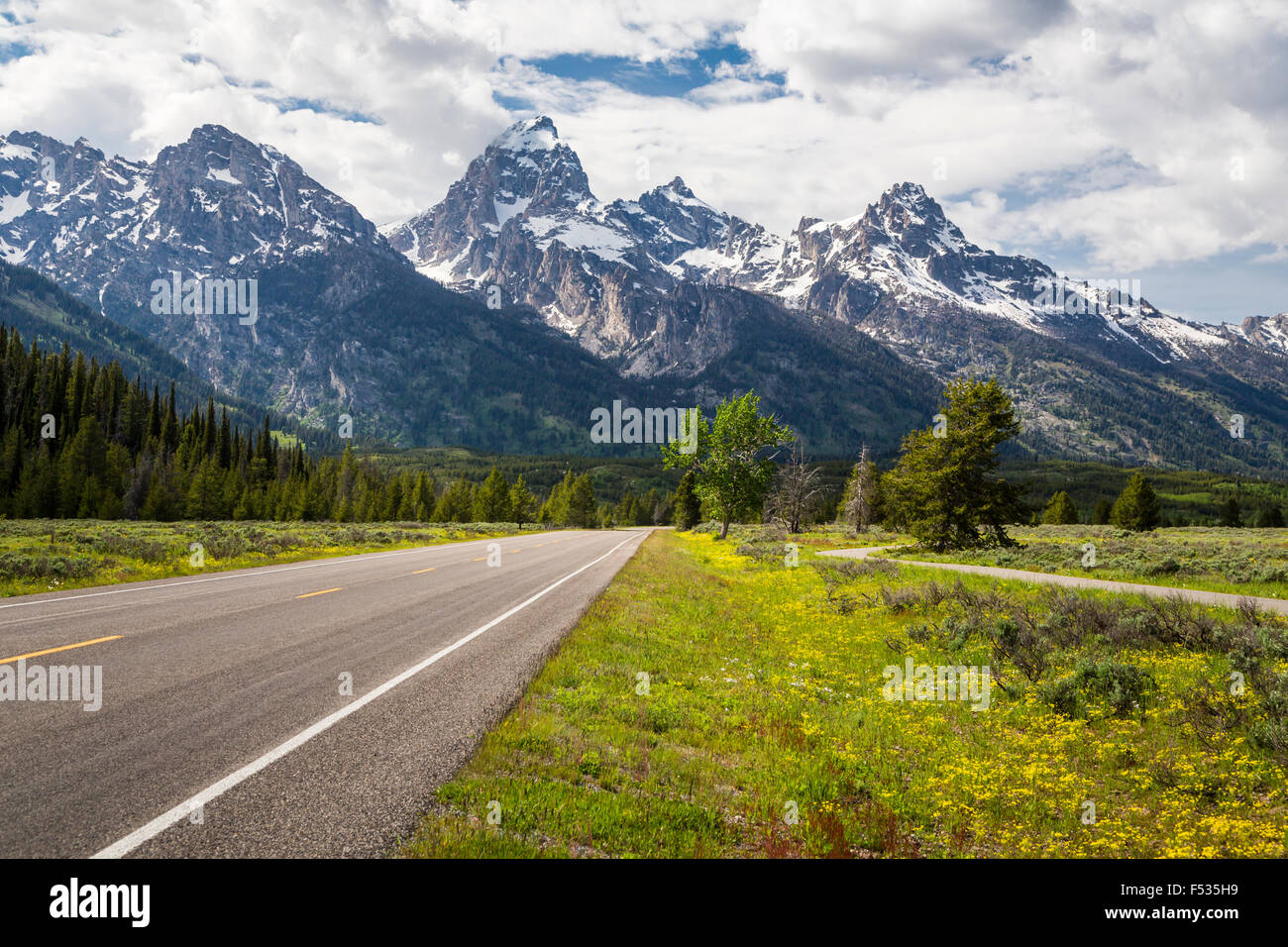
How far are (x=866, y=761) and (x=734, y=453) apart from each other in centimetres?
4395

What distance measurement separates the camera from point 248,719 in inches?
258

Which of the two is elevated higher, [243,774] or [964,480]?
[964,480]

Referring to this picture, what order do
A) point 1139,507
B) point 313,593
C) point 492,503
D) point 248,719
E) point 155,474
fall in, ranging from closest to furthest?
point 248,719 < point 313,593 < point 1139,507 < point 155,474 < point 492,503

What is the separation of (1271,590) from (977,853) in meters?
17.5

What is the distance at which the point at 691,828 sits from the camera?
5.14 metres

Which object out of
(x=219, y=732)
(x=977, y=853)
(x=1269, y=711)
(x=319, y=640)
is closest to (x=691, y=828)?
(x=977, y=853)

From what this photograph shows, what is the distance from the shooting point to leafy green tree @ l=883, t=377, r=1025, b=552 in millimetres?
33781

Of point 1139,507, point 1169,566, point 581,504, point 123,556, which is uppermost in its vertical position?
point 123,556

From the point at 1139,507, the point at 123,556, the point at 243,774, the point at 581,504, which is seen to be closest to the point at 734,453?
the point at 123,556

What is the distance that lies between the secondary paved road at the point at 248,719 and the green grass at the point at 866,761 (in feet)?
2.01

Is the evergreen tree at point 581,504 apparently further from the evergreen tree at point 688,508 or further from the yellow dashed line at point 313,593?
the yellow dashed line at point 313,593

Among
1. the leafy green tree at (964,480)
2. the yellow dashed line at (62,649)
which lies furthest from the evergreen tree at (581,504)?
the yellow dashed line at (62,649)

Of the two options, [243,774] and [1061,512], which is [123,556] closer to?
[243,774]
